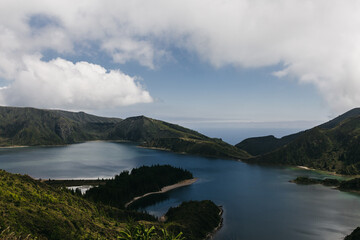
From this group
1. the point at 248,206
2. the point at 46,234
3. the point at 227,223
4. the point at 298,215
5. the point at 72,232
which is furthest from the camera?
the point at 248,206

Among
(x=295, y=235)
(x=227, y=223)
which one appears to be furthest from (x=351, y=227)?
(x=227, y=223)

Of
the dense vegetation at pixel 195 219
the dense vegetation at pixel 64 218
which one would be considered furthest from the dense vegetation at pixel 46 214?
the dense vegetation at pixel 195 219

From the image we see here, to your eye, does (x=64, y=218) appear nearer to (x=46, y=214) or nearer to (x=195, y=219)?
(x=46, y=214)

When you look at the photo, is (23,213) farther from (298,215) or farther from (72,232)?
(298,215)

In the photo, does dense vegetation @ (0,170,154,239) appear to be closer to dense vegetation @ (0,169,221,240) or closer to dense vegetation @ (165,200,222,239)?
dense vegetation @ (0,169,221,240)

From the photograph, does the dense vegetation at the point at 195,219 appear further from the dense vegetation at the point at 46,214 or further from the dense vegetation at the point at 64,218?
the dense vegetation at the point at 46,214

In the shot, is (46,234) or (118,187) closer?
(46,234)

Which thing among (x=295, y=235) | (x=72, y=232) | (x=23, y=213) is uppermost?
(x=23, y=213)

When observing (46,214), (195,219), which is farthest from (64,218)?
(195,219)
